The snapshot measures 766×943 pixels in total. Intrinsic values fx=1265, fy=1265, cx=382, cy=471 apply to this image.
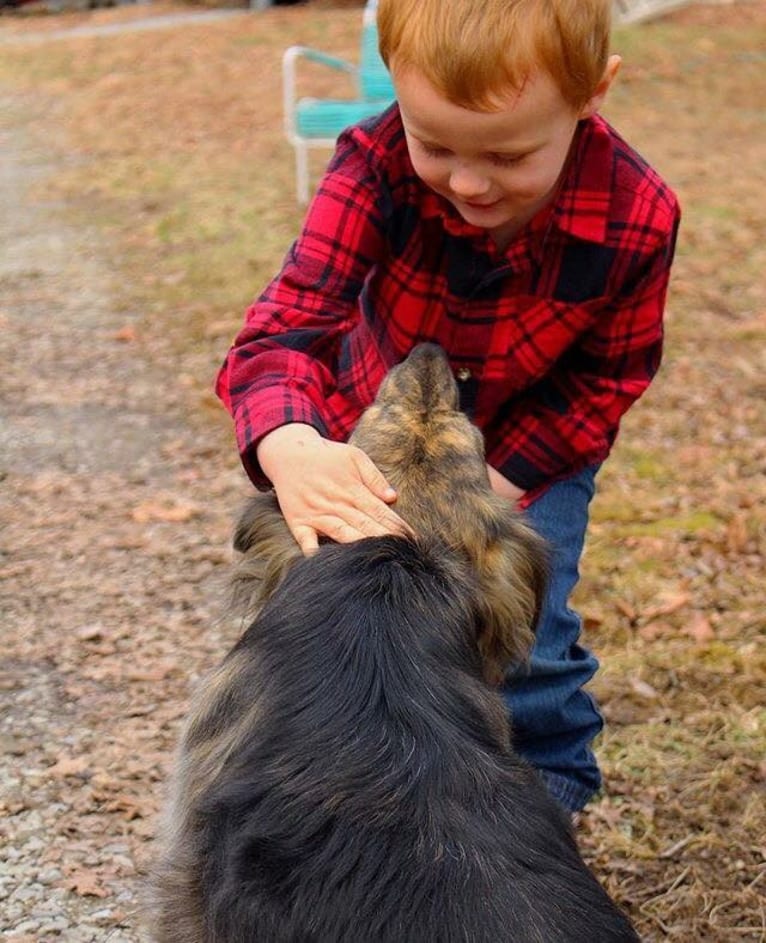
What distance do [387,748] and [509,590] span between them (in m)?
0.55

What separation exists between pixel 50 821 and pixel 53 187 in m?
8.59

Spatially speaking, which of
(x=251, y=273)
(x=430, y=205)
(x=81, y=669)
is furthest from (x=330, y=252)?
(x=251, y=273)

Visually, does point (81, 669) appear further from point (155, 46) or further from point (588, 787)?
point (155, 46)

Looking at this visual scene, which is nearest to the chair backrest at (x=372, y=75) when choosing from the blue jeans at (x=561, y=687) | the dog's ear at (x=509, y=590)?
the blue jeans at (x=561, y=687)

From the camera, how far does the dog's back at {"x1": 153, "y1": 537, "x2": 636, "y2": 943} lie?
1.95m

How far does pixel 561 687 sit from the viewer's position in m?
3.48

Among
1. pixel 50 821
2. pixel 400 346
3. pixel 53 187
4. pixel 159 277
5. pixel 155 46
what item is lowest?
pixel 155 46

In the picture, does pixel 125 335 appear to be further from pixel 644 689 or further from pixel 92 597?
pixel 644 689

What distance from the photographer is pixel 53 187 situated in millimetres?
11203

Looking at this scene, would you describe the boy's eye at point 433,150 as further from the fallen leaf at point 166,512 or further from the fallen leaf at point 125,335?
the fallen leaf at point 125,335

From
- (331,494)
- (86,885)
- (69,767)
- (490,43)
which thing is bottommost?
(69,767)

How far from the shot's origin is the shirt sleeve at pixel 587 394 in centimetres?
331

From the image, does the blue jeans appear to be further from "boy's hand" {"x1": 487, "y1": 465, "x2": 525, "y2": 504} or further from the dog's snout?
the dog's snout

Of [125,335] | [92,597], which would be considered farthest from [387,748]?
[125,335]
